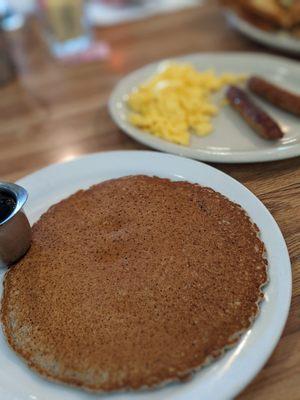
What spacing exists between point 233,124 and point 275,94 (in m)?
0.23

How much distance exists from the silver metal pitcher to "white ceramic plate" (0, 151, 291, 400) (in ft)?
0.64

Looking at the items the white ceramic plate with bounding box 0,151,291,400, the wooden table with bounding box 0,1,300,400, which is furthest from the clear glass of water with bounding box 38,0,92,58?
the white ceramic plate with bounding box 0,151,291,400

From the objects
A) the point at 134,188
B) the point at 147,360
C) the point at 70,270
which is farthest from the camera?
the point at 134,188

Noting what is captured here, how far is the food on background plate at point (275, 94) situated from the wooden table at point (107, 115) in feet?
0.94

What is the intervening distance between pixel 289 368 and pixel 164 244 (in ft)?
1.61

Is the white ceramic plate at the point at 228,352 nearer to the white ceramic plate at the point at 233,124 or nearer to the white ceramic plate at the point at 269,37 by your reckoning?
the white ceramic plate at the point at 233,124

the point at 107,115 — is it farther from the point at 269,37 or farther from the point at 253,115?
the point at 269,37

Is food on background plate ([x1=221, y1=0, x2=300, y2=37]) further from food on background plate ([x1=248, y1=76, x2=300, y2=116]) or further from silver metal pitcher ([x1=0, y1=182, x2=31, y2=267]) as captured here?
silver metal pitcher ([x1=0, y1=182, x2=31, y2=267])

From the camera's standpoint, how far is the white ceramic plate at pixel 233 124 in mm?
1640

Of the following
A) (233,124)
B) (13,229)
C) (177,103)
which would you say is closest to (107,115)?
(177,103)

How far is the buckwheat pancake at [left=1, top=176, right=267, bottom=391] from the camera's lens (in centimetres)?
107

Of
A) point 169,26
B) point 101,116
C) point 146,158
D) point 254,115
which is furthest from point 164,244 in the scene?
point 169,26

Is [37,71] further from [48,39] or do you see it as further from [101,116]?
[101,116]

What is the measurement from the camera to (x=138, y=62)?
2541 millimetres
